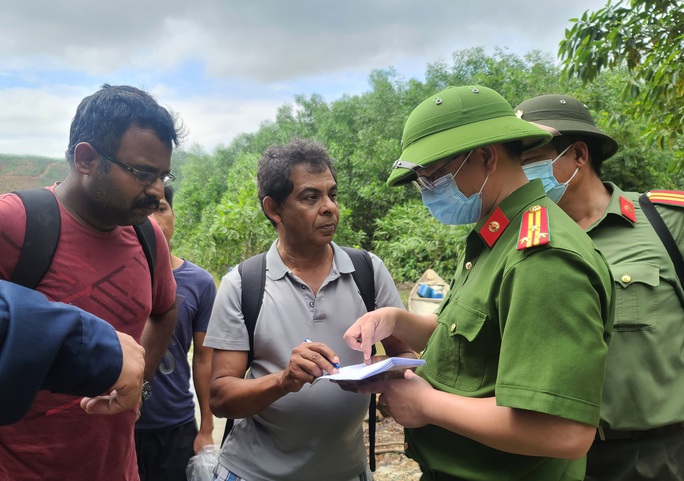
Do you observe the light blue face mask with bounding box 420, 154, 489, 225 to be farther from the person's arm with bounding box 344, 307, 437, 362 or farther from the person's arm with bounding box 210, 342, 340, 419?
the person's arm with bounding box 210, 342, 340, 419

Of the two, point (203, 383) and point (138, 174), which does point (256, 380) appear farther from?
point (203, 383)

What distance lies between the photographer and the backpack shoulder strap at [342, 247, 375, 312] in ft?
7.29

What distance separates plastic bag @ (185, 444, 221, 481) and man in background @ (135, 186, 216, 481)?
0.05 meters

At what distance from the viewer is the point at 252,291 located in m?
2.09

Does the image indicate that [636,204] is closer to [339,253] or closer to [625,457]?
[625,457]

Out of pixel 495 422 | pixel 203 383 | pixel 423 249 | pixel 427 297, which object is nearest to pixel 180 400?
pixel 203 383

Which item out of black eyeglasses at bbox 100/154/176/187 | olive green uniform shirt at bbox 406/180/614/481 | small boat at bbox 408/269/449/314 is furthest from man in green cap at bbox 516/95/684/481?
small boat at bbox 408/269/449/314

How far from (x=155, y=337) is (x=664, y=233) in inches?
87.7

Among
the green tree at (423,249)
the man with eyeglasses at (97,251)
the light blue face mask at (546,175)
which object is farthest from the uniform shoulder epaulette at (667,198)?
the green tree at (423,249)

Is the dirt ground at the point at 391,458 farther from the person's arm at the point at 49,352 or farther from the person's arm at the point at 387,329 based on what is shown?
the person's arm at the point at 49,352

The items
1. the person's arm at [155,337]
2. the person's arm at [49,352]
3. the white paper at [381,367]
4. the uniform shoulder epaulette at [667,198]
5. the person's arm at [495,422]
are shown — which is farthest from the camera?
the person's arm at [155,337]

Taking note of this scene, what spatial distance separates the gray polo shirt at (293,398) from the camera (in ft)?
6.53

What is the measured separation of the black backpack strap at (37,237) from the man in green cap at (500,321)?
1041mm

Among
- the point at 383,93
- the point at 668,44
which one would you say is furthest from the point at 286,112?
the point at 668,44
